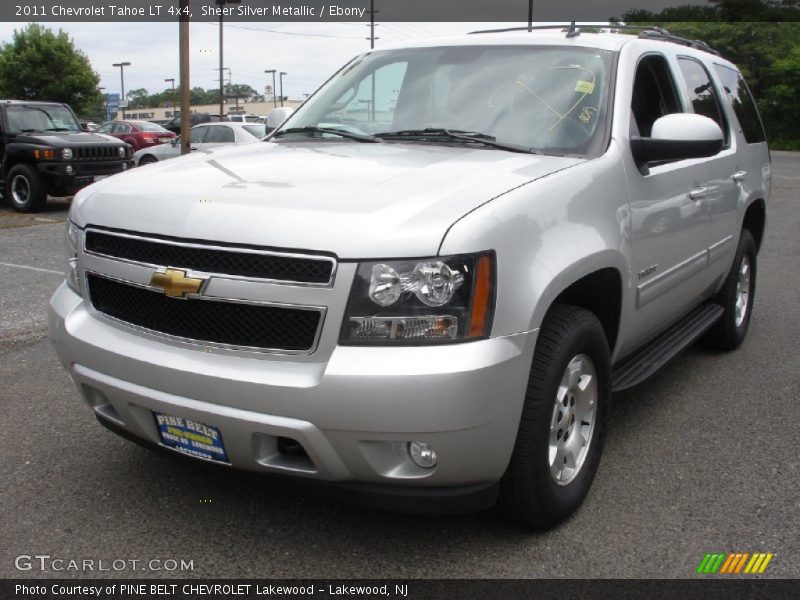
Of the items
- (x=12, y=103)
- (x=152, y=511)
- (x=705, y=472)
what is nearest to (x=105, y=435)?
(x=152, y=511)

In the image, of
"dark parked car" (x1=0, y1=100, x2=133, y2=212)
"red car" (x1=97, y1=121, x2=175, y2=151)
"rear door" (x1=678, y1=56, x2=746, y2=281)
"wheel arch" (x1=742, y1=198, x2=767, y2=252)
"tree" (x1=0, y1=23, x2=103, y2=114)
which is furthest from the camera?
"tree" (x1=0, y1=23, x2=103, y2=114)

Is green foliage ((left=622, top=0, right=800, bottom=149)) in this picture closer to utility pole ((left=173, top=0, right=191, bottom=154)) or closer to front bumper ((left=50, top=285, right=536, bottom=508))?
utility pole ((left=173, top=0, right=191, bottom=154))

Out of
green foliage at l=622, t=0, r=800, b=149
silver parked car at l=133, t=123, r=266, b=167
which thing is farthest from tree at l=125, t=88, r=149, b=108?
silver parked car at l=133, t=123, r=266, b=167

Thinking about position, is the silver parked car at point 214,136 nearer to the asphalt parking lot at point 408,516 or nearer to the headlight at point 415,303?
the asphalt parking lot at point 408,516

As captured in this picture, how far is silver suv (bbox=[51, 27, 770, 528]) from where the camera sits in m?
2.51

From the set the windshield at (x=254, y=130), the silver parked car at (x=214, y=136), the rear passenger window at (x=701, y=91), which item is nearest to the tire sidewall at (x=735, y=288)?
the rear passenger window at (x=701, y=91)

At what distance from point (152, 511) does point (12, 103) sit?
13.5 metres

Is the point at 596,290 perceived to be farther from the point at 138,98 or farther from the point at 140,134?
the point at 138,98

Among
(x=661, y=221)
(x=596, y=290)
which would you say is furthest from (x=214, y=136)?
(x=596, y=290)

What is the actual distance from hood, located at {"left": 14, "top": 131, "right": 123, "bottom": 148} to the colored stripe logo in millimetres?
13274

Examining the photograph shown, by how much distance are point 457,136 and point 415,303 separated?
4.41 ft

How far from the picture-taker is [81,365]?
9.95 feet

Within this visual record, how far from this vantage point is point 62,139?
46.4 ft

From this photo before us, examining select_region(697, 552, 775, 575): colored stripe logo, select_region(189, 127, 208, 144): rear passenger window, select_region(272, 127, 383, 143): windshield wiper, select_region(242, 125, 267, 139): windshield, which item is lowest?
select_region(697, 552, 775, 575): colored stripe logo
